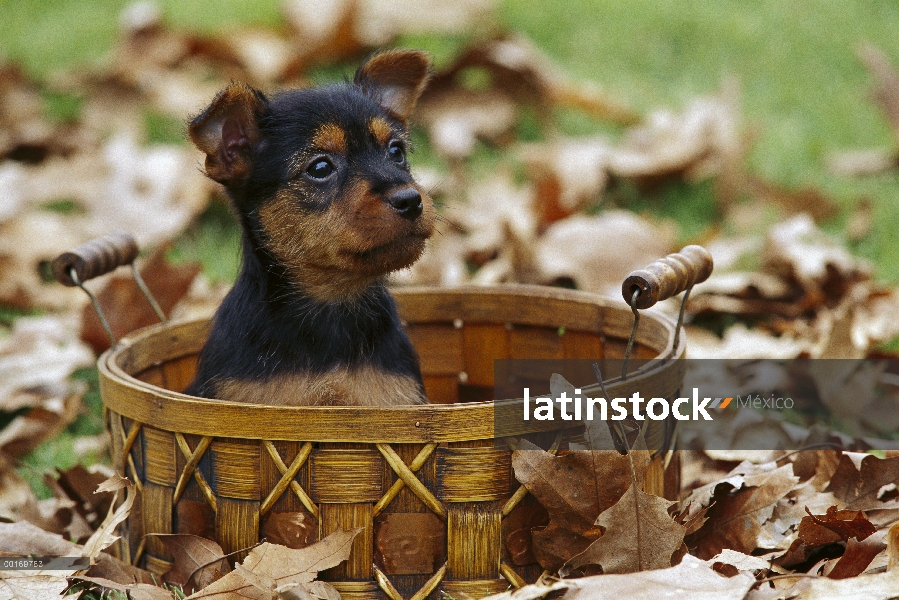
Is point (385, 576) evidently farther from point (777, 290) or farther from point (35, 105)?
point (35, 105)

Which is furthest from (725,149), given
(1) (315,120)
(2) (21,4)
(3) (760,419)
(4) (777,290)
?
(2) (21,4)

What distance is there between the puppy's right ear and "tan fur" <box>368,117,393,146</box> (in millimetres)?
324

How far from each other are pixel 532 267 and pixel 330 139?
2.24m

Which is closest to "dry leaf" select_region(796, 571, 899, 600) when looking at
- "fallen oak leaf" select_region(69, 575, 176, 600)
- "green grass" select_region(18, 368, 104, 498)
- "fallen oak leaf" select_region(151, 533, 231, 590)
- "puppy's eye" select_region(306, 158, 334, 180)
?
"fallen oak leaf" select_region(151, 533, 231, 590)

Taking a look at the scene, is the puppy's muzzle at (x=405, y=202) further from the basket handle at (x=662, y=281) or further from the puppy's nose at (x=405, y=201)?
the basket handle at (x=662, y=281)

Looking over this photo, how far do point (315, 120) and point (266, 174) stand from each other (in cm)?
21

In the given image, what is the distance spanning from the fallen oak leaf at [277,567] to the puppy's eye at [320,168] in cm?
103

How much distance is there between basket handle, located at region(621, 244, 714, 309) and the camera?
270cm

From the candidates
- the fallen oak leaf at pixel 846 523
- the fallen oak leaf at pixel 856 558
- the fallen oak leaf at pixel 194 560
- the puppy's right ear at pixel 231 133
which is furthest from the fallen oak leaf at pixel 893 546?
the puppy's right ear at pixel 231 133

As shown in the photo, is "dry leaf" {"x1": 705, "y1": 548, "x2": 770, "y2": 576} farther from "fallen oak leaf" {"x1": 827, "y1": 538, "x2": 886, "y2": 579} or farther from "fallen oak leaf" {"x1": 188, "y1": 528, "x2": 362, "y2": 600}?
"fallen oak leaf" {"x1": 188, "y1": 528, "x2": 362, "y2": 600}

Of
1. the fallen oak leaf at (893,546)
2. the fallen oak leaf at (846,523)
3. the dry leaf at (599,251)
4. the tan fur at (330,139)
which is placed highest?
the tan fur at (330,139)

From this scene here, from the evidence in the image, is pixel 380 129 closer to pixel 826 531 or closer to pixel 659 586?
pixel 659 586

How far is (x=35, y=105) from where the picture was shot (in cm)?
761

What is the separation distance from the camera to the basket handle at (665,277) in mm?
2703
